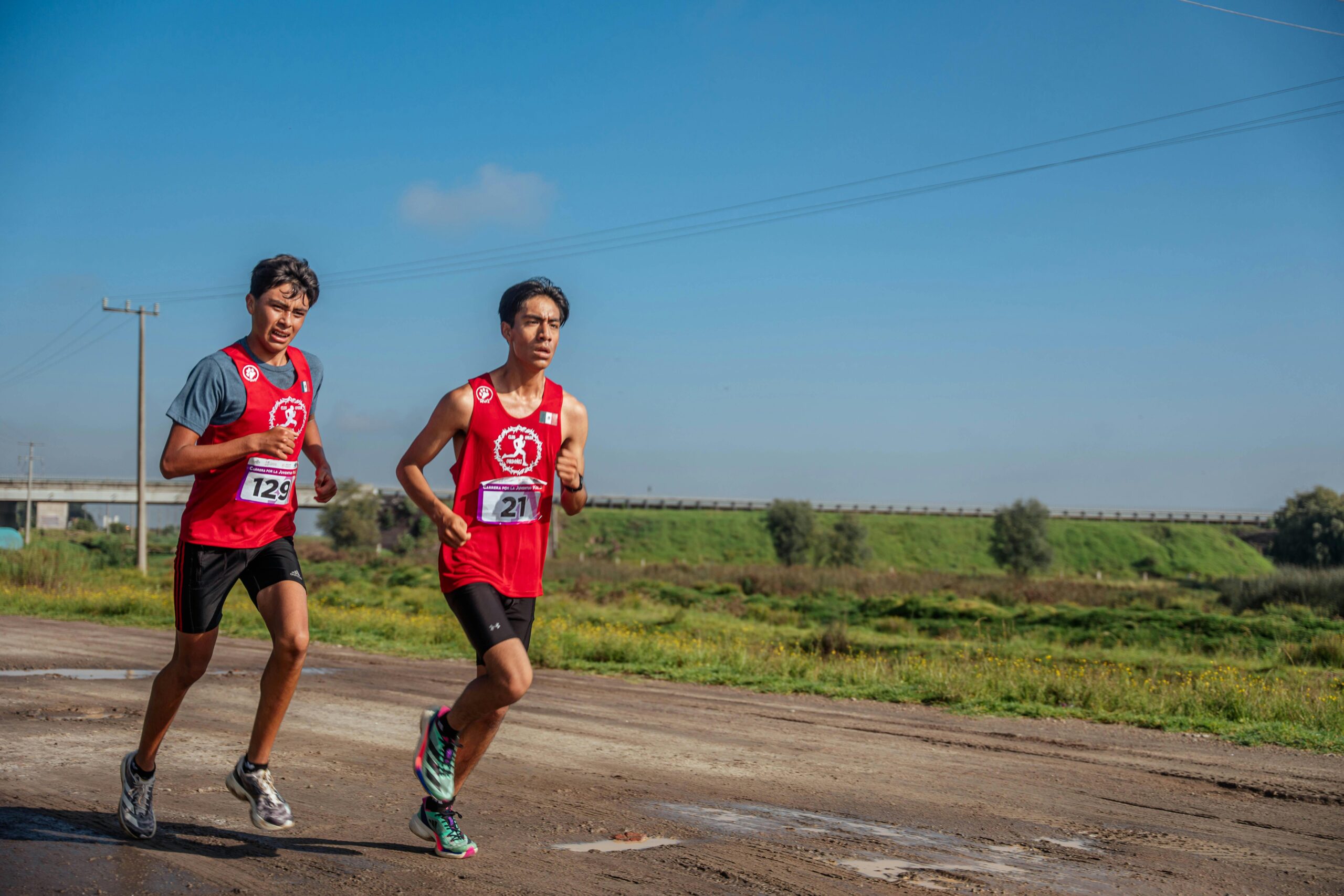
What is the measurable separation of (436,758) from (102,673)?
9.38 m

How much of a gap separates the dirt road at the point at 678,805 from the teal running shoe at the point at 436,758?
319 mm

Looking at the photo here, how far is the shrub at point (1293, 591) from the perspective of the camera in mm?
34938

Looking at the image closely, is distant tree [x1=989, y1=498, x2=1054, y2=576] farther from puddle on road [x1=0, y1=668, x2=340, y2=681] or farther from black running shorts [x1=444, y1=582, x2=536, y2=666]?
black running shorts [x1=444, y1=582, x2=536, y2=666]

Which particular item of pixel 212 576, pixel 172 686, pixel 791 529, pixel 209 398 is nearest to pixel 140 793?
pixel 172 686

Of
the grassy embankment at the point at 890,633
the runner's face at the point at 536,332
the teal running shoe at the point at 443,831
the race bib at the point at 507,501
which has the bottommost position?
the grassy embankment at the point at 890,633

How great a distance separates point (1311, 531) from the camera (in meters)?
66.8

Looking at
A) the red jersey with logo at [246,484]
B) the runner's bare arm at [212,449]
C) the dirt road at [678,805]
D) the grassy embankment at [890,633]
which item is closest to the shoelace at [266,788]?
the dirt road at [678,805]

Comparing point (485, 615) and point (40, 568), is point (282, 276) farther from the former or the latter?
point (40, 568)

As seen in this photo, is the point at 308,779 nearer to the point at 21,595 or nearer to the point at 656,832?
the point at 656,832

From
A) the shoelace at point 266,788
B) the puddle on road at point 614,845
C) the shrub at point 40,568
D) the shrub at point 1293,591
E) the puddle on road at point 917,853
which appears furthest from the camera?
the shrub at point 1293,591

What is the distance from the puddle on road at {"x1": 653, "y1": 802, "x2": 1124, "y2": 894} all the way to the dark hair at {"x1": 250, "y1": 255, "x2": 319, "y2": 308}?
332 centimetres

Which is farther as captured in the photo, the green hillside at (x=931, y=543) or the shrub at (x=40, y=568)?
the green hillside at (x=931, y=543)

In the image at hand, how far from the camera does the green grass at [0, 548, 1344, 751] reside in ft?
39.7

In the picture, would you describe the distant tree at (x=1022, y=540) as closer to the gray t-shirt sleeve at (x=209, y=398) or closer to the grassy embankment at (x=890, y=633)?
the grassy embankment at (x=890, y=633)
